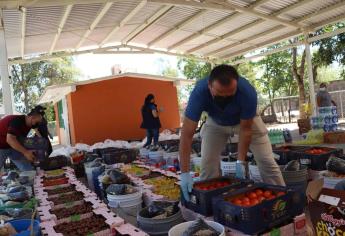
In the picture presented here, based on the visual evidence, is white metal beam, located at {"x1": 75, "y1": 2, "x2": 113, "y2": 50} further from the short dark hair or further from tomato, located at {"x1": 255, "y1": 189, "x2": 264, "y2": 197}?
tomato, located at {"x1": 255, "y1": 189, "x2": 264, "y2": 197}

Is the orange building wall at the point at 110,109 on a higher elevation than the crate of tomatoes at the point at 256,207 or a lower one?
higher

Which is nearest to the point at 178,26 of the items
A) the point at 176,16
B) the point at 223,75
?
the point at 176,16

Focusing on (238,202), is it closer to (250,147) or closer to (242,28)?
(250,147)

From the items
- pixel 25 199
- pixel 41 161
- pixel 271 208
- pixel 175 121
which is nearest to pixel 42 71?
pixel 175 121

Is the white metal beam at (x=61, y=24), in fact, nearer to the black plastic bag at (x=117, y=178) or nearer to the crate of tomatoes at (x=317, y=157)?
the black plastic bag at (x=117, y=178)

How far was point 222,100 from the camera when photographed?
302 centimetres

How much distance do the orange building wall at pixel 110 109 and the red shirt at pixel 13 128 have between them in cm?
747

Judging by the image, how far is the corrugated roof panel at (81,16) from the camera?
867 centimetres

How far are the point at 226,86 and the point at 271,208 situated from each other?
0.96m

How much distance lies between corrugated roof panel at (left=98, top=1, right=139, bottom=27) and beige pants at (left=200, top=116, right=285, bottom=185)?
20.6 ft

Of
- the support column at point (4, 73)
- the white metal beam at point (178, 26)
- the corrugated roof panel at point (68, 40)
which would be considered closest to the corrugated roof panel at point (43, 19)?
the corrugated roof panel at point (68, 40)

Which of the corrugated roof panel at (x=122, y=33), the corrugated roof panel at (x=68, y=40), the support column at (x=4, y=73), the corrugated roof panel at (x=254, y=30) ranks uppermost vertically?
the corrugated roof panel at (x=122, y=33)

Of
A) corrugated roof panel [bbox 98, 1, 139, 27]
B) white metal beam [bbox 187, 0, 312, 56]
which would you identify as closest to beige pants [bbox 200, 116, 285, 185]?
corrugated roof panel [bbox 98, 1, 139, 27]

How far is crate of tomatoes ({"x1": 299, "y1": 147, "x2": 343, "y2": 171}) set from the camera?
4230 millimetres
